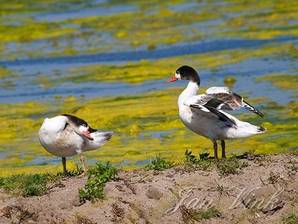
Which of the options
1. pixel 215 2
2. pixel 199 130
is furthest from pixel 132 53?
pixel 199 130

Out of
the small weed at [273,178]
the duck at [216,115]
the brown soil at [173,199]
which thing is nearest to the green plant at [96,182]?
the brown soil at [173,199]

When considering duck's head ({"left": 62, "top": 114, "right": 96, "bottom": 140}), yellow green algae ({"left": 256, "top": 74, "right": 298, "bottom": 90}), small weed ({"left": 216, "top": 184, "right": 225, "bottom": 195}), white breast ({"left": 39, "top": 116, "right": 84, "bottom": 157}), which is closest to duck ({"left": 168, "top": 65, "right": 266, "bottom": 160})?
small weed ({"left": 216, "top": 184, "right": 225, "bottom": 195})

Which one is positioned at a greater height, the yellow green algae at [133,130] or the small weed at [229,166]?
the small weed at [229,166]

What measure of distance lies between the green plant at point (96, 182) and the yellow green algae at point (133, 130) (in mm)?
3636

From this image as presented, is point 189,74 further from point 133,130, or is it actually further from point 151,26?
point 151,26

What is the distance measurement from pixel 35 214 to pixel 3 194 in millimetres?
744

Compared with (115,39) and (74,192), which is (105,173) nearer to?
(74,192)

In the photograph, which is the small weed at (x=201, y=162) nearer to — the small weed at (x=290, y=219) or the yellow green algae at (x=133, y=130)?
the small weed at (x=290, y=219)

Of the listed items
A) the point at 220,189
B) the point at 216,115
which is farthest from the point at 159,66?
the point at 220,189

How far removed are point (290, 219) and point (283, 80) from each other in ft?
37.4

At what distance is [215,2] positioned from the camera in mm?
40156

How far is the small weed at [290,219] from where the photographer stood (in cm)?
1312

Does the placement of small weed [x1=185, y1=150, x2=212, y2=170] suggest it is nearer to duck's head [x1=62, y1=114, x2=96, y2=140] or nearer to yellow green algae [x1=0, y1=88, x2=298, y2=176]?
duck's head [x1=62, y1=114, x2=96, y2=140]

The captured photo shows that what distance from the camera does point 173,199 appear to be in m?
13.1
